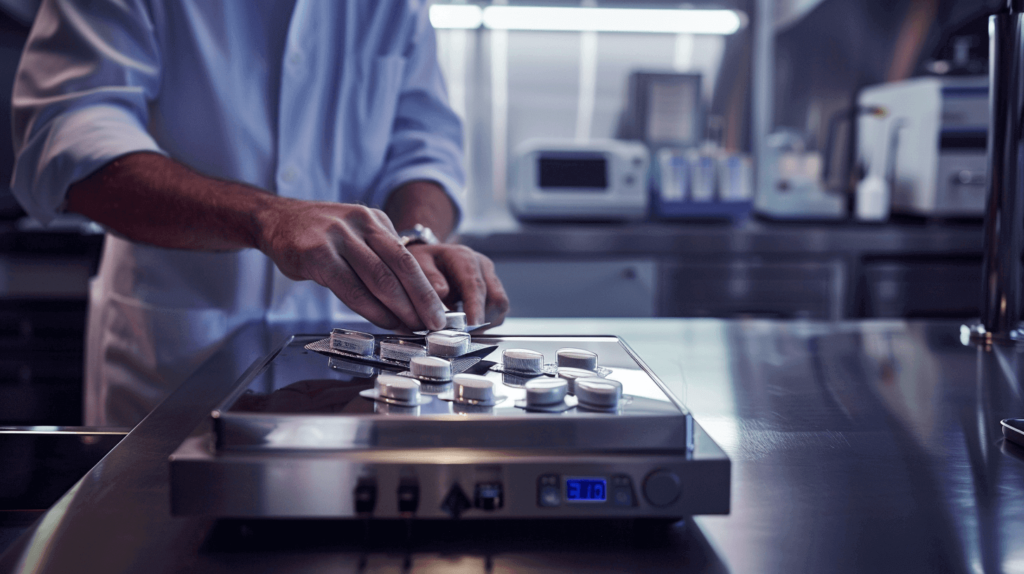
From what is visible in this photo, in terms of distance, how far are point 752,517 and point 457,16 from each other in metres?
2.39

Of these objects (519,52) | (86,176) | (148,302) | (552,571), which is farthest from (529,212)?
(552,571)

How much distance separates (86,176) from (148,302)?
232mm

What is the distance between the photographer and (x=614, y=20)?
8.23 ft

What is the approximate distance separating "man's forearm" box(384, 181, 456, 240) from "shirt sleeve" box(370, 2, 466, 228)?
0.9 inches

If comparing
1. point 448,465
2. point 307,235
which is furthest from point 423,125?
point 448,465

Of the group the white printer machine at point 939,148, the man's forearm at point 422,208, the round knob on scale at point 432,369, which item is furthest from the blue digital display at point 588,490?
the white printer machine at point 939,148

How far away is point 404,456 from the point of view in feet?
1.13

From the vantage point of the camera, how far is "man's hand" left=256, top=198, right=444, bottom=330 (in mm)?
570

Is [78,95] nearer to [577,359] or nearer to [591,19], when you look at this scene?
[577,359]

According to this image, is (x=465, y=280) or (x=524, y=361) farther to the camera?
(x=465, y=280)

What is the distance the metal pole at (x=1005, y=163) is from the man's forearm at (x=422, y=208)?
0.68m

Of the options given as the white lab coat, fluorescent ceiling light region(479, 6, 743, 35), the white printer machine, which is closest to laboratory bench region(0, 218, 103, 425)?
the white lab coat

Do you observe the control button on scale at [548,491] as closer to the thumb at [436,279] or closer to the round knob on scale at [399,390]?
the round knob on scale at [399,390]

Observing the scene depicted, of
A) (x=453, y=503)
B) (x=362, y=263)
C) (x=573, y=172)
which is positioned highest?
(x=573, y=172)
